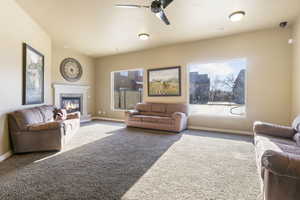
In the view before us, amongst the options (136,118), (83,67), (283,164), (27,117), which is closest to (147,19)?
(136,118)

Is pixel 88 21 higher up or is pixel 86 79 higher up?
pixel 88 21

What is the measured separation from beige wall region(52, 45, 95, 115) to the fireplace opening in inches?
24.4

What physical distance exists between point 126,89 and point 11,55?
4.38 m

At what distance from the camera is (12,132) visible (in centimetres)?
296

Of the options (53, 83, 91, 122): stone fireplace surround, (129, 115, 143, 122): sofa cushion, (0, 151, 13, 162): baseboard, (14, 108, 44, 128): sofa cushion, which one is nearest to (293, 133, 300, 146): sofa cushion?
(129, 115, 143, 122): sofa cushion

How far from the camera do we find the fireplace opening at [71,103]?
19.9 ft

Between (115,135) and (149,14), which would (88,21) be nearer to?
(149,14)

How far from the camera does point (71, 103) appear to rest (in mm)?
6324

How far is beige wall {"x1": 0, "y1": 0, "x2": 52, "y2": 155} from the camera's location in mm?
2762

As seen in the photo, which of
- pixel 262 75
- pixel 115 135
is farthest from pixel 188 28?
pixel 115 135

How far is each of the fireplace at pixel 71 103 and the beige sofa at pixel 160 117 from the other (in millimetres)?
2494

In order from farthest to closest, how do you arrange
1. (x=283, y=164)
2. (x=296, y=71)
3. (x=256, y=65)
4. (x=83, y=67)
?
1. (x=83, y=67)
2. (x=256, y=65)
3. (x=296, y=71)
4. (x=283, y=164)

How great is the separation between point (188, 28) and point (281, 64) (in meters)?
2.61

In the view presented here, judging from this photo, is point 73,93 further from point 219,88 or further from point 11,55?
point 219,88
